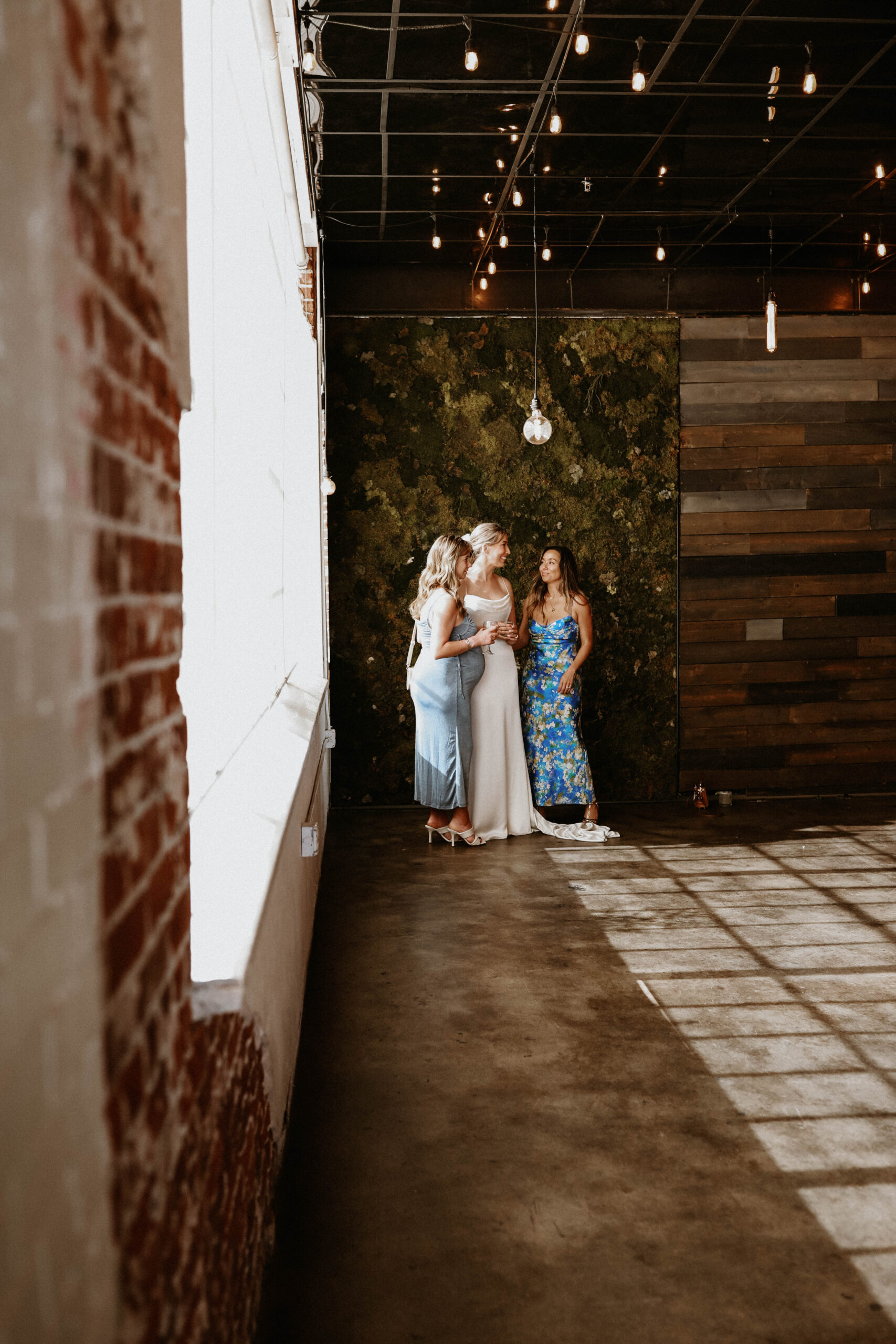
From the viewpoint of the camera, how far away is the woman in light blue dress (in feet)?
19.1

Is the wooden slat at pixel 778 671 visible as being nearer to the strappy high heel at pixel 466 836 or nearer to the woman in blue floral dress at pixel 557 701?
the woman in blue floral dress at pixel 557 701

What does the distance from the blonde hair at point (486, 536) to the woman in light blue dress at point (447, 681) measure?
27 centimetres

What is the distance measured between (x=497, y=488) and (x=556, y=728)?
188 centimetres

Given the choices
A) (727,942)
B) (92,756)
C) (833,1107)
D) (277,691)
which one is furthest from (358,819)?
(92,756)

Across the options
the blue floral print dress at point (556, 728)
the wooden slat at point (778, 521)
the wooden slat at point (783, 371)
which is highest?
the wooden slat at point (783, 371)

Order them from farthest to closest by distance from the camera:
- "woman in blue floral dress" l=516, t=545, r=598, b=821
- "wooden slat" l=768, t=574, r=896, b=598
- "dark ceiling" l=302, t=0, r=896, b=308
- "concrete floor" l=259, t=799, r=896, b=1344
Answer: "wooden slat" l=768, t=574, r=896, b=598
"woman in blue floral dress" l=516, t=545, r=598, b=821
"dark ceiling" l=302, t=0, r=896, b=308
"concrete floor" l=259, t=799, r=896, b=1344

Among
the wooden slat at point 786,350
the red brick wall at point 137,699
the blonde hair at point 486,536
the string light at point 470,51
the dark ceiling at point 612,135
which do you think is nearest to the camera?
the red brick wall at point 137,699

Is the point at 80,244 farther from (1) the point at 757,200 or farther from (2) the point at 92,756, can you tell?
(1) the point at 757,200

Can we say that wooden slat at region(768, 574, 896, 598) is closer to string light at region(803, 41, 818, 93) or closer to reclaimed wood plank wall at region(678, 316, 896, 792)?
reclaimed wood plank wall at region(678, 316, 896, 792)

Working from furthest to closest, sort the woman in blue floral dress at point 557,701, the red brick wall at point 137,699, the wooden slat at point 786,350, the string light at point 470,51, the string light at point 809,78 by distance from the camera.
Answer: the wooden slat at point 786,350 < the woman in blue floral dress at point 557,701 < the string light at point 809,78 < the string light at point 470,51 < the red brick wall at point 137,699

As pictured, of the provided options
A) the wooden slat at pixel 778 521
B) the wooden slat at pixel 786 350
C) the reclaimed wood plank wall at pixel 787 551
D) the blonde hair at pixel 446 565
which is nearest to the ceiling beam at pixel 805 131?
the wooden slat at pixel 786 350

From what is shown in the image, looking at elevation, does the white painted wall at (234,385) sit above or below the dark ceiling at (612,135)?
below

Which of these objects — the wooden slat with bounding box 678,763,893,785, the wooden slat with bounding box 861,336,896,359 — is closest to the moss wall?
the wooden slat with bounding box 678,763,893,785

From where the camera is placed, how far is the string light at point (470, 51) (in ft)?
12.8
